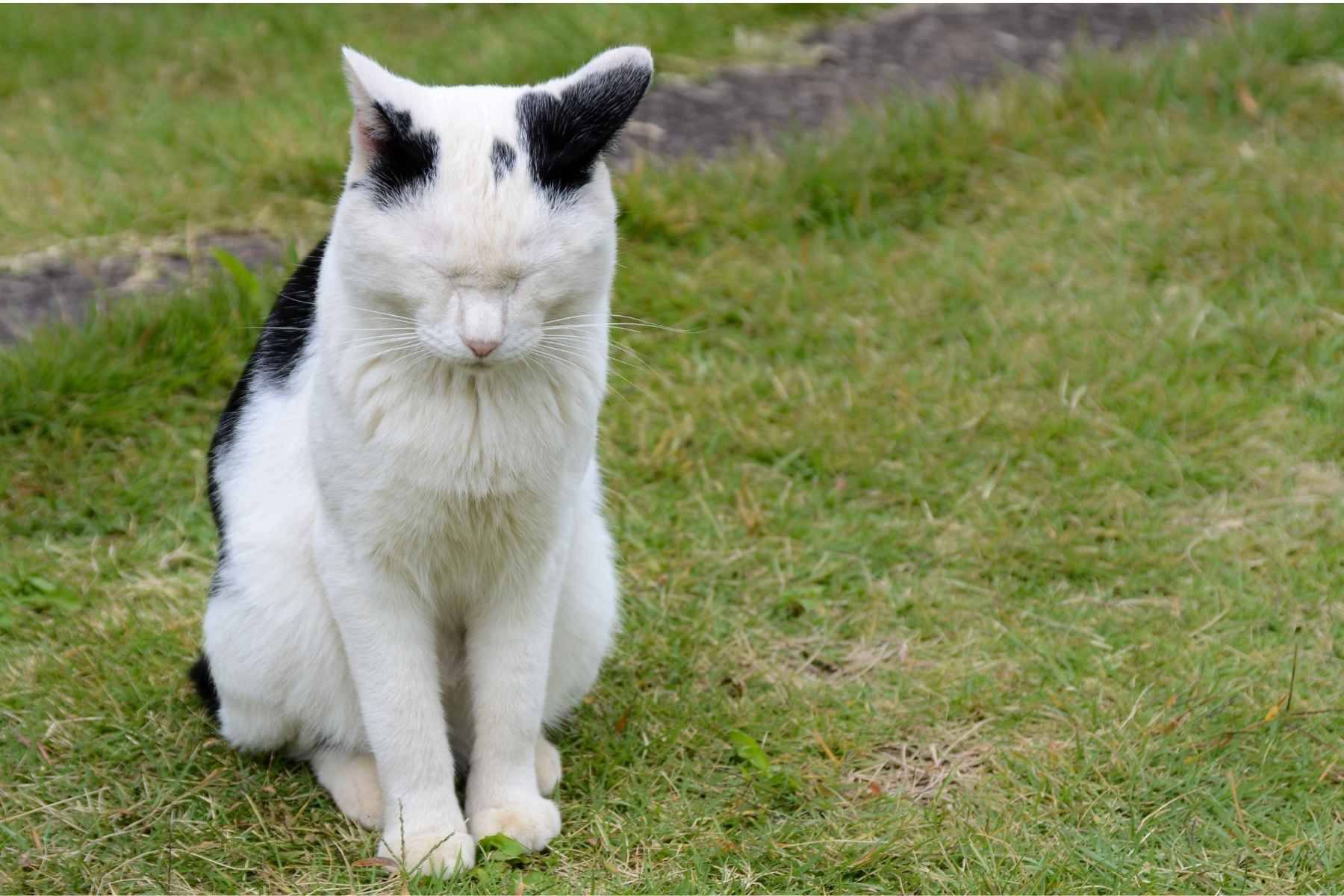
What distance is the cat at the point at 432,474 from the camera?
1.86 m

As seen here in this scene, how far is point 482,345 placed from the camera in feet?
5.95

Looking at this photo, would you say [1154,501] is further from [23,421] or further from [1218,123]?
[23,421]

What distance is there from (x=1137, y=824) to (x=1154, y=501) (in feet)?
3.83

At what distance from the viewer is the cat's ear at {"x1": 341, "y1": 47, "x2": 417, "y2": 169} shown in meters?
1.85

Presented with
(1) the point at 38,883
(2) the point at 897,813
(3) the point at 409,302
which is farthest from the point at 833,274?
(1) the point at 38,883

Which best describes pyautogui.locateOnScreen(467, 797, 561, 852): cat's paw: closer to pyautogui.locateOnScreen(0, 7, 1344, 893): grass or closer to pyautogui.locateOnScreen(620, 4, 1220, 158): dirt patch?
pyautogui.locateOnScreen(0, 7, 1344, 893): grass

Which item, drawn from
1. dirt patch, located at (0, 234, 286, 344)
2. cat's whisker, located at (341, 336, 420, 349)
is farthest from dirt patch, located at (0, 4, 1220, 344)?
cat's whisker, located at (341, 336, 420, 349)

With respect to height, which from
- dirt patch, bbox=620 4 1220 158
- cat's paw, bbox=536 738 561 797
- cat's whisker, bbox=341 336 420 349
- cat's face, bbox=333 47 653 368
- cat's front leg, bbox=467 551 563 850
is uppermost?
cat's face, bbox=333 47 653 368

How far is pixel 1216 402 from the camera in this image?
3.51 metres

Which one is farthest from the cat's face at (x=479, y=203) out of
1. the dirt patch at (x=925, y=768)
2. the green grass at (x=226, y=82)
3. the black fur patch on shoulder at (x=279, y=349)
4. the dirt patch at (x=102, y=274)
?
the green grass at (x=226, y=82)

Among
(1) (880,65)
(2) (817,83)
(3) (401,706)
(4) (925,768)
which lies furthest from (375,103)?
(1) (880,65)

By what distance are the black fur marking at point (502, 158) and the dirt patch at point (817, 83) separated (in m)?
2.13

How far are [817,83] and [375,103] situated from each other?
11.8 ft

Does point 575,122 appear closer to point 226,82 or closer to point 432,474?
point 432,474
